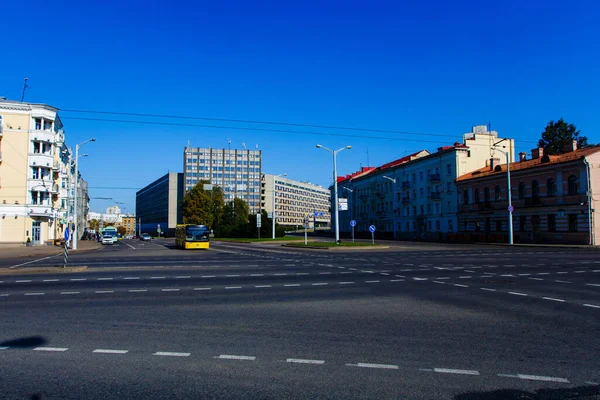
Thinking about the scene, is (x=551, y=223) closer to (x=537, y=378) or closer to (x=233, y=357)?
(x=537, y=378)

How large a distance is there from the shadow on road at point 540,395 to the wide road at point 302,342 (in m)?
0.02

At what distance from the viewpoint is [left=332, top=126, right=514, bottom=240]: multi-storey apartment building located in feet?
221

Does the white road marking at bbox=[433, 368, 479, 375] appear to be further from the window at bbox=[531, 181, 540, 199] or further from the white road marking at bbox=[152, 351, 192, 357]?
the window at bbox=[531, 181, 540, 199]

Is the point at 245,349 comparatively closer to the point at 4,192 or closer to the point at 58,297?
the point at 58,297

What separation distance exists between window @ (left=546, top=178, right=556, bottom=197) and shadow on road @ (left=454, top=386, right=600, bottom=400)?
50.5 m

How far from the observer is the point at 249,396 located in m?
5.06

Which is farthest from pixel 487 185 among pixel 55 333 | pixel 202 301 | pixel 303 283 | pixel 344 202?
pixel 55 333

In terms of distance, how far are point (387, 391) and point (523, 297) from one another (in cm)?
830

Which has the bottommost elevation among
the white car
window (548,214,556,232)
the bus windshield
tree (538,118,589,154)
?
the white car

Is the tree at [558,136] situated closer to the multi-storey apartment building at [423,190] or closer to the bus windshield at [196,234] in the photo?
the multi-storey apartment building at [423,190]

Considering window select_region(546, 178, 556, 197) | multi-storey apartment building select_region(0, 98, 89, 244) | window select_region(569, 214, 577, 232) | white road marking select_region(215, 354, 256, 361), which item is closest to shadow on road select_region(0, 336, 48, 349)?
white road marking select_region(215, 354, 256, 361)

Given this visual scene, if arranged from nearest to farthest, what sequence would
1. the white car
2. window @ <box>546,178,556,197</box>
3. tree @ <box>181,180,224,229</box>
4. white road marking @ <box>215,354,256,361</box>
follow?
white road marking @ <box>215,354,256,361</box> < window @ <box>546,178,556,197</box> < the white car < tree @ <box>181,180,224,229</box>

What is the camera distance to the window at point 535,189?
2034 inches

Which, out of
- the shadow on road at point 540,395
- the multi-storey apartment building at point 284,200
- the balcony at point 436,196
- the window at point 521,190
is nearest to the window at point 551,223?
the window at point 521,190
